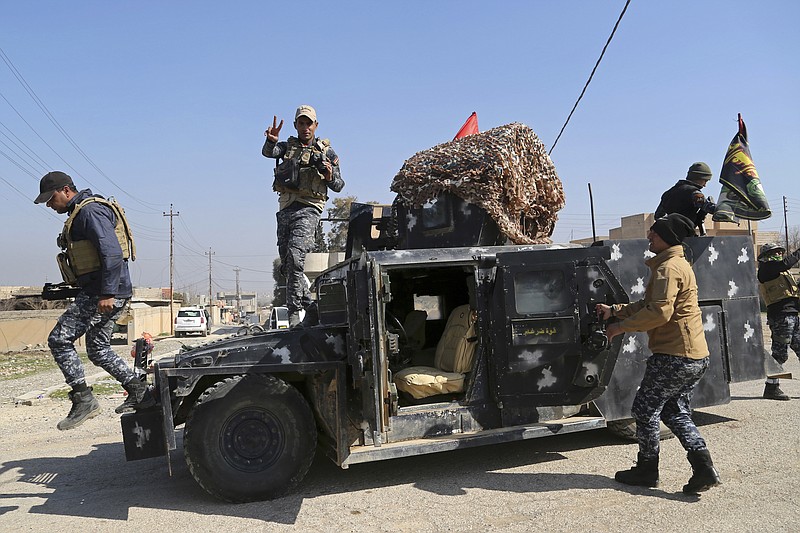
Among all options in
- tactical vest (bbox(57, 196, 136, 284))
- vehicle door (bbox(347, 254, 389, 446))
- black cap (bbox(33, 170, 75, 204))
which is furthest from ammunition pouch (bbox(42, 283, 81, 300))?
vehicle door (bbox(347, 254, 389, 446))

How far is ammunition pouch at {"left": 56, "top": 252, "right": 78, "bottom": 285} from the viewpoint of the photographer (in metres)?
5.00

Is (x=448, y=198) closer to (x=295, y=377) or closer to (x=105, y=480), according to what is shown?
(x=295, y=377)

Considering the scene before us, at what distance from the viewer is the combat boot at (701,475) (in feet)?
14.0

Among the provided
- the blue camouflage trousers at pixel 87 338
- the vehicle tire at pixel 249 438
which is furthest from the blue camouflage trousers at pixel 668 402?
the blue camouflage trousers at pixel 87 338

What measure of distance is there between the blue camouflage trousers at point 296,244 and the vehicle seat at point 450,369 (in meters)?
1.80

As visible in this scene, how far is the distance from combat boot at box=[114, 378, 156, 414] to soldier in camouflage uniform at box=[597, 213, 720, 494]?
11.9 ft

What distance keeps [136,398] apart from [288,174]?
272 cm

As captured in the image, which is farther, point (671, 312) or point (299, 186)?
point (299, 186)

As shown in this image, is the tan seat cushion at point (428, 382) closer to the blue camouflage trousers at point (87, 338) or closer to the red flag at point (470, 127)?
the blue camouflage trousers at point (87, 338)

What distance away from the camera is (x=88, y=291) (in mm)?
4996

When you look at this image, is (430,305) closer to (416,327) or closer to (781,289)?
(416,327)

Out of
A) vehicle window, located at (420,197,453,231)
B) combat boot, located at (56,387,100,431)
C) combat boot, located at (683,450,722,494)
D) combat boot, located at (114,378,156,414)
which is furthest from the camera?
vehicle window, located at (420,197,453,231)

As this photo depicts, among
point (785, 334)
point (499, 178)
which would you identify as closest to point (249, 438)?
point (499, 178)

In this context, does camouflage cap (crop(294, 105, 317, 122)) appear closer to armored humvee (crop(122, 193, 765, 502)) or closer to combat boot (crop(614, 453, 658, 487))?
armored humvee (crop(122, 193, 765, 502))
